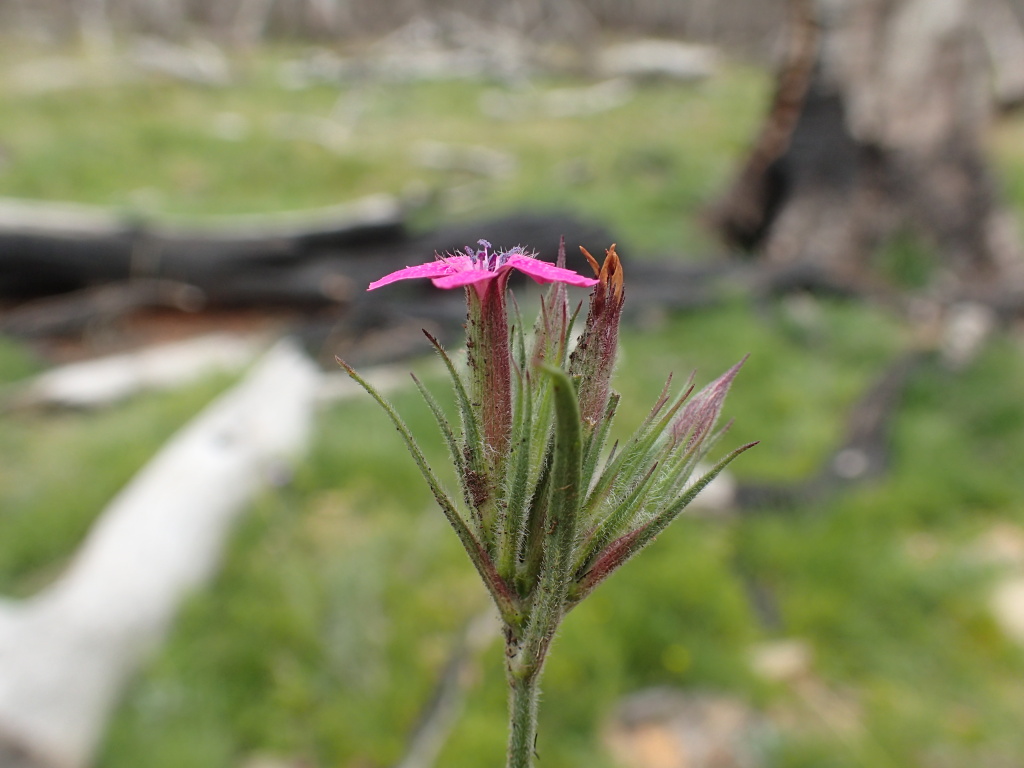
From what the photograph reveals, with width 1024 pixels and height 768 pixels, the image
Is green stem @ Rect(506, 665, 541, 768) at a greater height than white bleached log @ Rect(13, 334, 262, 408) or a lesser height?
lesser

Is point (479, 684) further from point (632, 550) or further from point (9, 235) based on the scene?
point (9, 235)

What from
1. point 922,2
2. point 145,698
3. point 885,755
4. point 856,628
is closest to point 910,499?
point 856,628

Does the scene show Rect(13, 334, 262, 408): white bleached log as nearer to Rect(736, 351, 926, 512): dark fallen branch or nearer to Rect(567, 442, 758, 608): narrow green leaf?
Rect(736, 351, 926, 512): dark fallen branch

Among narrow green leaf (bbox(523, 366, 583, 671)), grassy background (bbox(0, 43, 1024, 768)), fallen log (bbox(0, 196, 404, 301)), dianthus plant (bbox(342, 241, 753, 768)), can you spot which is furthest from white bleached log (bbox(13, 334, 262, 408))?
narrow green leaf (bbox(523, 366, 583, 671))

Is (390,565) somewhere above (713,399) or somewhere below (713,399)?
above

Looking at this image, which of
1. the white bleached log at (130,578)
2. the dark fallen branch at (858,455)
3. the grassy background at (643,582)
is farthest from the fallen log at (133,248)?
the dark fallen branch at (858,455)
